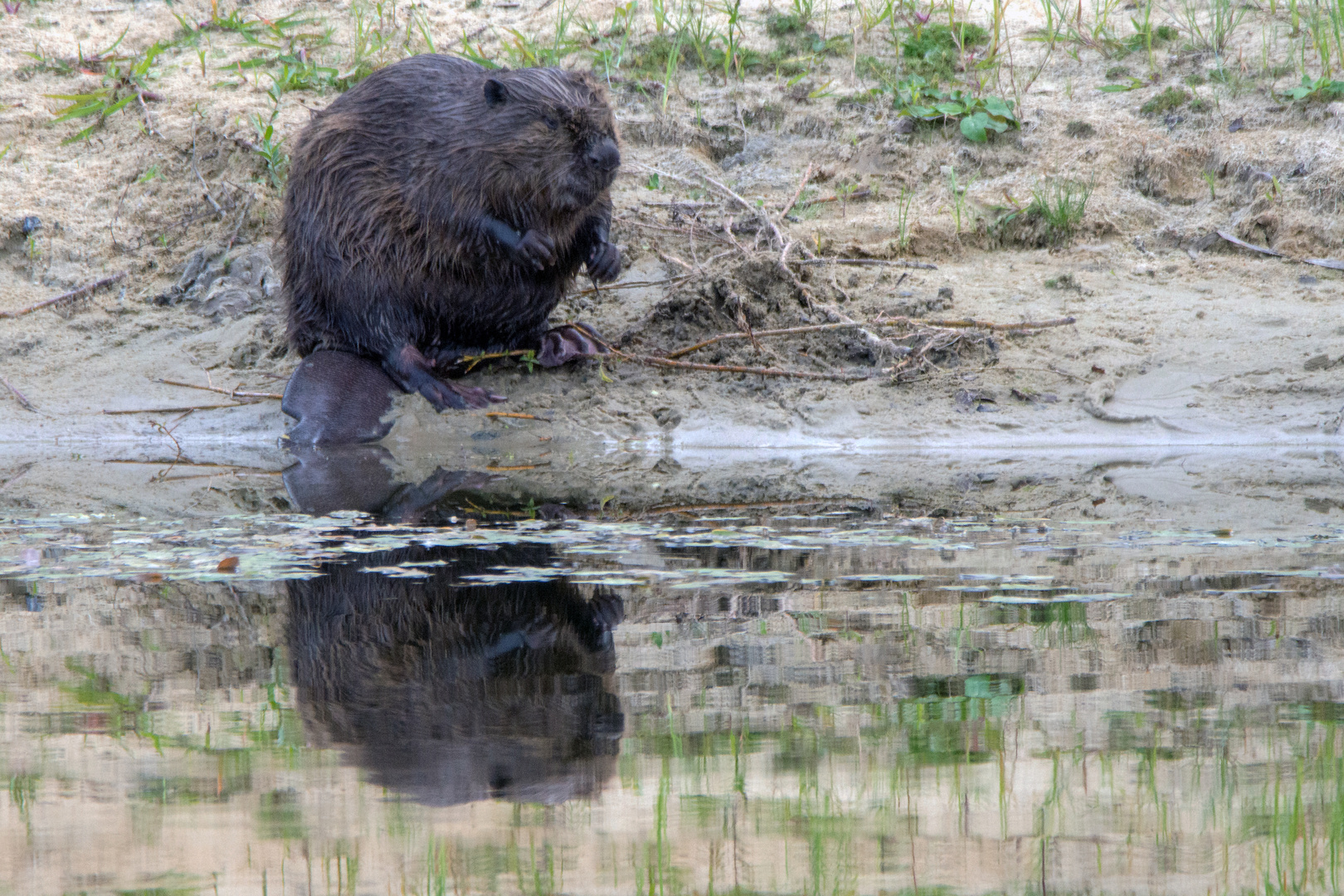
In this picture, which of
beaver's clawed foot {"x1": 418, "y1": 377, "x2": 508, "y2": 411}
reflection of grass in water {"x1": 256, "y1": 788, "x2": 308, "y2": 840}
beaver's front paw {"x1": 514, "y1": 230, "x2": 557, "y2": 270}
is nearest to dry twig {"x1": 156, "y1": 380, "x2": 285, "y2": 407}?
beaver's clawed foot {"x1": 418, "y1": 377, "x2": 508, "y2": 411}

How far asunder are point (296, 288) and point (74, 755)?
10.6 ft

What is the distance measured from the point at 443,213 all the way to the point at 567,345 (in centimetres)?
74

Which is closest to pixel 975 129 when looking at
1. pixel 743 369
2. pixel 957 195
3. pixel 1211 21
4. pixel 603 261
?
pixel 957 195

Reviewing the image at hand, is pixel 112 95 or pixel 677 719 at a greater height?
pixel 112 95

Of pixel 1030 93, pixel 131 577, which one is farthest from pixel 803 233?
pixel 131 577

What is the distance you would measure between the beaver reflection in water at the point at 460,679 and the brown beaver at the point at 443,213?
1760 millimetres

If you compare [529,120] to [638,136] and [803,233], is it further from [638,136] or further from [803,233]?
[638,136]

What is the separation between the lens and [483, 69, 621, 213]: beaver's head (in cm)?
398

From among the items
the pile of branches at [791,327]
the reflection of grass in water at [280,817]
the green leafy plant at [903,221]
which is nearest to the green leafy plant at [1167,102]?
the green leafy plant at [903,221]

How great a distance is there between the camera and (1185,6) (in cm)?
628

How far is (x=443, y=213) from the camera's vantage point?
13.8 ft

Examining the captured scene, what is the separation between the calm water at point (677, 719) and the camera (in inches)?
48.5

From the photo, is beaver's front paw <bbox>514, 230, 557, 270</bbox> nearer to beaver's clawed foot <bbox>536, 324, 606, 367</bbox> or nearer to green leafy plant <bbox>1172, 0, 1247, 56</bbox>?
beaver's clawed foot <bbox>536, 324, 606, 367</bbox>

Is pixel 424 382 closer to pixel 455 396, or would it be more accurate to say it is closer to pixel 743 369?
pixel 455 396
